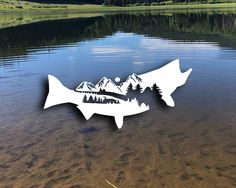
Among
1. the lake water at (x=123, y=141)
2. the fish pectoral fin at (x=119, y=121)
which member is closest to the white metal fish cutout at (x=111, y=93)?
the fish pectoral fin at (x=119, y=121)

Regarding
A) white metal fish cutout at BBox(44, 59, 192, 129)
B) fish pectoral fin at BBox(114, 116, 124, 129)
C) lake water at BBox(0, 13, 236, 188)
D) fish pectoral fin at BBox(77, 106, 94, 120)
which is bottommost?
lake water at BBox(0, 13, 236, 188)

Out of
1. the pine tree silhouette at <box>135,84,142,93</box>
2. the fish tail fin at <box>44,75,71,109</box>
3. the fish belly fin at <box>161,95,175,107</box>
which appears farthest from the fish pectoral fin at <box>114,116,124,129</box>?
the pine tree silhouette at <box>135,84,142,93</box>

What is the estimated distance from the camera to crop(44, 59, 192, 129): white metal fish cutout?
2117 cm

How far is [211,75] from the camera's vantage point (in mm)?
34406

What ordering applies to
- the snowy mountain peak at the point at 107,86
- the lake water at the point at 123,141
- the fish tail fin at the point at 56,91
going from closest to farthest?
the lake water at the point at 123,141 → the fish tail fin at the point at 56,91 → the snowy mountain peak at the point at 107,86

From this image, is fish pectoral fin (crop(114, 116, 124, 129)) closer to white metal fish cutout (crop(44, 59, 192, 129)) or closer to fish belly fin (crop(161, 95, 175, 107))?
white metal fish cutout (crop(44, 59, 192, 129))

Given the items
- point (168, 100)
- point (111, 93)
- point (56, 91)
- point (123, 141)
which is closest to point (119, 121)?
point (123, 141)

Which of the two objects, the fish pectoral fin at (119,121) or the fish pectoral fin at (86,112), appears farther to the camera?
the fish pectoral fin at (86,112)

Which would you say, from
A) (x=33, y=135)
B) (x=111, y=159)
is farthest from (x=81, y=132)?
(x=111, y=159)

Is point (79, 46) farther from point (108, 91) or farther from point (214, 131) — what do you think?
point (214, 131)

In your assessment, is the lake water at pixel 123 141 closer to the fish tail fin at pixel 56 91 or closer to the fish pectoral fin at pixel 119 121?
the fish pectoral fin at pixel 119 121

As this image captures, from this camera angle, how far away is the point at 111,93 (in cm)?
2408

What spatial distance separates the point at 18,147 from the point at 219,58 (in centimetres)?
3142

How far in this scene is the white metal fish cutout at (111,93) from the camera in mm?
21170
